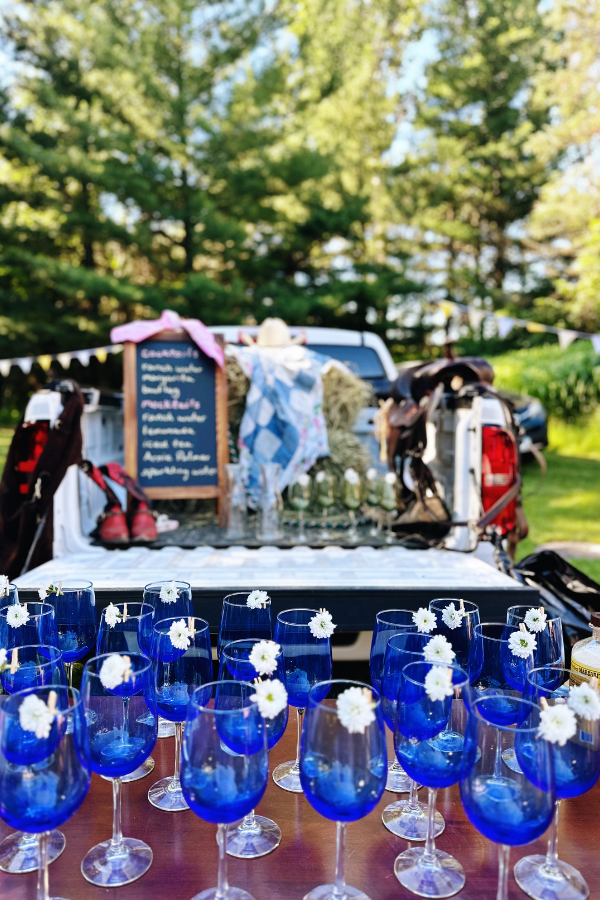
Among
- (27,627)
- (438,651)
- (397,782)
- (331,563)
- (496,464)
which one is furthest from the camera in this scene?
(496,464)

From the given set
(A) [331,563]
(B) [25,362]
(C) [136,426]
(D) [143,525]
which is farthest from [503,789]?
(B) [25,362]

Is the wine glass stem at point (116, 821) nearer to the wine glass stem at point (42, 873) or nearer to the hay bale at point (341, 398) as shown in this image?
the wine glass stem at point (42, 873)

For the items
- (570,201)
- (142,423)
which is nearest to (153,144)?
(570,201)

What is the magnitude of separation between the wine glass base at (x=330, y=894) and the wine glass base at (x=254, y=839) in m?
0.12

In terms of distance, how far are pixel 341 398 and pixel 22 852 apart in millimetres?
3171

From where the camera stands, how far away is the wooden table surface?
1.05 metres

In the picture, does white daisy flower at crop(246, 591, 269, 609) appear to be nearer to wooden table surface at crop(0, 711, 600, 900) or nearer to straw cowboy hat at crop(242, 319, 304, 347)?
wooden table surface at crop(0, 711, 600, 900)

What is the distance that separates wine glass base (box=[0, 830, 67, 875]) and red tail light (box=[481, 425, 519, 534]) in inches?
87.8

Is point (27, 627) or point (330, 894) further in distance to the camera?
point (27, 627)

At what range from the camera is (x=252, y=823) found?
1.21 meters

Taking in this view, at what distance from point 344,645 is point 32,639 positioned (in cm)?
167

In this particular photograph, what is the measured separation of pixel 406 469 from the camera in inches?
143

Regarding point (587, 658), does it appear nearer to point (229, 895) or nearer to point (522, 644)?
point (522, 644)

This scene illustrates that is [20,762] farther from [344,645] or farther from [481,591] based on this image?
[344,645]
